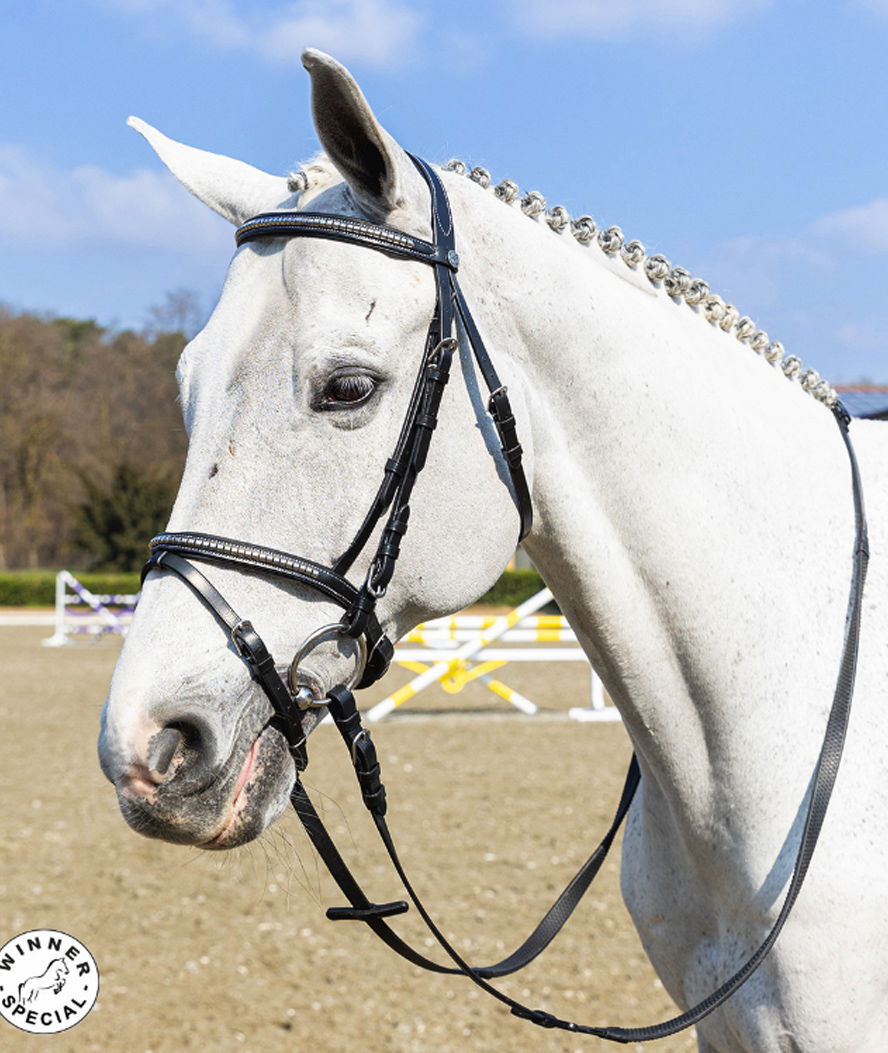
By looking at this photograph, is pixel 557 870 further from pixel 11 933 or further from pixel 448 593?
pixel 448 593

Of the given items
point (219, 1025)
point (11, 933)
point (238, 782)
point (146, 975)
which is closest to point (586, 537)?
point (238, 782)

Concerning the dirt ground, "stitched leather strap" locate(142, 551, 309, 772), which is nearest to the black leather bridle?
"stitched leather strap" locate(142, 551, 309, 772)

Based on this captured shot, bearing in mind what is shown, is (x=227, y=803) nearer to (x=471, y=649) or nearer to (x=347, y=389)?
(x=347, y=389)

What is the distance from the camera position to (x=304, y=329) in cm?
180

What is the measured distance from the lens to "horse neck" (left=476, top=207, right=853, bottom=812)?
209 centimetres

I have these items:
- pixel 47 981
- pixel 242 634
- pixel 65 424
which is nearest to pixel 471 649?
pixel 47 981

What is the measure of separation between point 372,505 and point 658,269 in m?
0.98

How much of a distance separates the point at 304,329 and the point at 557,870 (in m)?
5.67

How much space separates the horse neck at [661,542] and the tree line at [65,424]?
36.3 metres

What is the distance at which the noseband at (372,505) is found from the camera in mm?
1714

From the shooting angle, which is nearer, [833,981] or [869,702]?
[833,981]

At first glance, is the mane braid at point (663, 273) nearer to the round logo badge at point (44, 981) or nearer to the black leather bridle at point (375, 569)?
the black leather bridle at point (375, 569)

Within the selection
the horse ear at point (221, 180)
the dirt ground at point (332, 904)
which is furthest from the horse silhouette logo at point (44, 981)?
the horse ear at point (221, 180)

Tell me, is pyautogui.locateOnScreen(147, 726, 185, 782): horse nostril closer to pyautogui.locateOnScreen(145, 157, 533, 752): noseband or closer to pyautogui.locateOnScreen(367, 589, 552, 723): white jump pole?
pyautogui.locateOnScreen(145, 157, 533, 752): noseband
